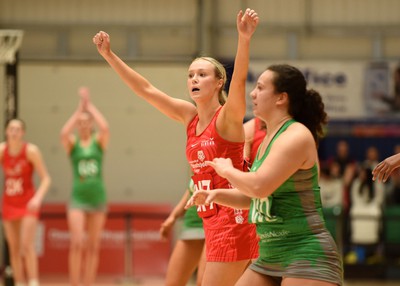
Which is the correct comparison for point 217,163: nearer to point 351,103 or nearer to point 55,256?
point 55,256

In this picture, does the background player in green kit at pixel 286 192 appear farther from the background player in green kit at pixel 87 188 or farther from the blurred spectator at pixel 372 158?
the blurred spectator at pixel 372 158

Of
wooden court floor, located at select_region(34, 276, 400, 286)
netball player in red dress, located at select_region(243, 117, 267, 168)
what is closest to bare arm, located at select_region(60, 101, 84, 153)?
wooden court floor, located at select_region(34, 276, 400, 286)

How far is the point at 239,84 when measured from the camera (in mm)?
4332

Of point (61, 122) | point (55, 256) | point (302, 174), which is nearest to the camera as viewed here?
point (302, 174)

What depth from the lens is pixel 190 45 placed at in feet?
43.4

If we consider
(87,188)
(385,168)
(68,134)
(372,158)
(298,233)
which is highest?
(385,168)

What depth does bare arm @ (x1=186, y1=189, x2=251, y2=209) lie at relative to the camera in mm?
3791

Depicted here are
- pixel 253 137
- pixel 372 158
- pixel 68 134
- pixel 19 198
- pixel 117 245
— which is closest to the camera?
pixel 253 137

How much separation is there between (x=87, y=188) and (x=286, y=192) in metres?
5.83

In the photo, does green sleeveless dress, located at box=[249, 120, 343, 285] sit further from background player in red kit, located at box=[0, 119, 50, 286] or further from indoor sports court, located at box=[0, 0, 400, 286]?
indoor sports court, located at box=[0, 0, 400, 286]

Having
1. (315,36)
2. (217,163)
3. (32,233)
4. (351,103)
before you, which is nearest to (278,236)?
(217,163)

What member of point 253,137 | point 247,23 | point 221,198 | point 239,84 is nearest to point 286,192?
point 221,198

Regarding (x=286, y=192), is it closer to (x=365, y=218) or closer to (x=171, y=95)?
(x=365, y=218)

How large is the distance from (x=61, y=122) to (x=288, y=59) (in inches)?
148
